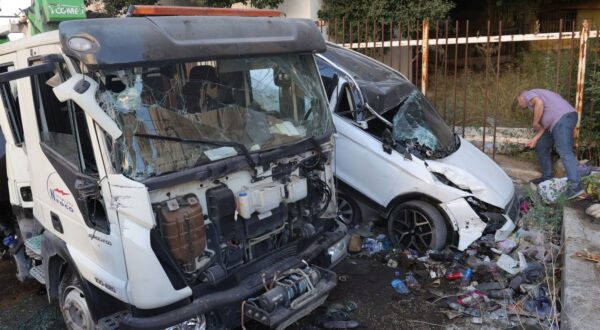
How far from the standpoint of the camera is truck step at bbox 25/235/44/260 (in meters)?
3.79

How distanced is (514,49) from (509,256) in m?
10.1

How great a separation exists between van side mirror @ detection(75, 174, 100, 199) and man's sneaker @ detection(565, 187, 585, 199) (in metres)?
5.18

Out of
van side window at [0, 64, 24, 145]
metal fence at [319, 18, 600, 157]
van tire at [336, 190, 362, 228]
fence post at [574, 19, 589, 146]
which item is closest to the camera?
van side window at [0, 64, 24, 145]

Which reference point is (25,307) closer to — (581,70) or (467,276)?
(467,276)

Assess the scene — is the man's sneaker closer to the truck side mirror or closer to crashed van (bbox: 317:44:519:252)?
crashed van (bbox: 317:44:519:252)

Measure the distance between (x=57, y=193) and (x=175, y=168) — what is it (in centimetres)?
→ 93

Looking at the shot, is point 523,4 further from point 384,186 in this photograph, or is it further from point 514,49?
point 384,186

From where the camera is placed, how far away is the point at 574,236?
4.70 metres

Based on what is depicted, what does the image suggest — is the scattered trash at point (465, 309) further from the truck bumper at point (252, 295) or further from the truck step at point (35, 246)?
the truck step at point (35, 246)

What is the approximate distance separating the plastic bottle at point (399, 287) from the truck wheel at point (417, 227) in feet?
1.89

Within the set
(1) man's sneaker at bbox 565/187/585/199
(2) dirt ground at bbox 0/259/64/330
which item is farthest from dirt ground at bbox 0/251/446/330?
(1) man's sneaker at bbox 565/187/585/199

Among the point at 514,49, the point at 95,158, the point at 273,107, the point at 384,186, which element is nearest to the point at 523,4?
the point at 514,49

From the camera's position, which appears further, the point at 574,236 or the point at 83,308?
the point at 574,236

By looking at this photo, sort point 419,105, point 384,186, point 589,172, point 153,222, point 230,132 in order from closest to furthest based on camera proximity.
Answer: point 153,222 → point 230,132 → point 384,186 → point 419,105 → point 589,172
